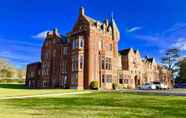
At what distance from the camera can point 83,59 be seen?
152 ft

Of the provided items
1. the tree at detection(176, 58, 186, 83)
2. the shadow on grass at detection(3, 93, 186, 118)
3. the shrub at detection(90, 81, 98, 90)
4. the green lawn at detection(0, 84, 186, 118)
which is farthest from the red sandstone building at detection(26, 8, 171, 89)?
the tree at detection(176, 58, 186, 83)

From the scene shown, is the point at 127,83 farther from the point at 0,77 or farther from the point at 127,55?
the point at 0,77

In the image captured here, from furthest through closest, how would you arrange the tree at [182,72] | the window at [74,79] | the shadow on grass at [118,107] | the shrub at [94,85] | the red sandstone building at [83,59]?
the tree at [182,72], the red sandstone building at [83,59], the window at [74,79], the shrub at [94,85], the shadow on grass at [118,107]

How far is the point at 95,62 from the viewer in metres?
47.0

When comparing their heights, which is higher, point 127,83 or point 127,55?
point 127,55

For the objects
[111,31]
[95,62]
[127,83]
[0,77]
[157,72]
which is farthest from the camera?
[0,77]

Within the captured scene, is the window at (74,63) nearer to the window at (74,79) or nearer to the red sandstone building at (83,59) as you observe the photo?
the red sandstone building at (83,59)

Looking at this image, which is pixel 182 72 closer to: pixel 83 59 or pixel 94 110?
pixel 83 59

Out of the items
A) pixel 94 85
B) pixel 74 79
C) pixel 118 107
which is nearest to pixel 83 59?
pixel 74 79

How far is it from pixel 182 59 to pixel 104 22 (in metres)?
44.4

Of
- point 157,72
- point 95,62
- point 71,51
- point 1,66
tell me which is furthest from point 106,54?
point 1,66

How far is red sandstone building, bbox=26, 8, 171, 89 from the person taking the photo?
151ft

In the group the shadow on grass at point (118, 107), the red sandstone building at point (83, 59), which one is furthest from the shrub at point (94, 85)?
the shadow on grass at point (118, 107)

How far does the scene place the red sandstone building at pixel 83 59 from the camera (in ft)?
151
